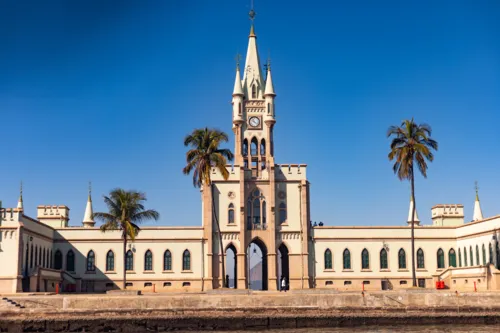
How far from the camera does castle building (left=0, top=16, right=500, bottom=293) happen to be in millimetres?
70188

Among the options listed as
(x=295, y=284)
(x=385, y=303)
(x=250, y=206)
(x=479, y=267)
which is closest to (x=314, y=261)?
(x=295, y=284)

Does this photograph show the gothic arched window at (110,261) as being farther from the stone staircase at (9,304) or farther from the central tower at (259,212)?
the stone staircase at (9,304)

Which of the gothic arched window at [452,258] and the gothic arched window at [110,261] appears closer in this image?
the gothic arched window at [110,261]

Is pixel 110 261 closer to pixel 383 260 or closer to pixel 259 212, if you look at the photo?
pixel 259 212

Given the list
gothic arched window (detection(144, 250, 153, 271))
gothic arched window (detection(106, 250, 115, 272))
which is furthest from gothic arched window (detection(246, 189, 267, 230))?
gothic arched window (detection(106, 250, 115, 272))

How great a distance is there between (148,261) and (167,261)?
5.87 ft

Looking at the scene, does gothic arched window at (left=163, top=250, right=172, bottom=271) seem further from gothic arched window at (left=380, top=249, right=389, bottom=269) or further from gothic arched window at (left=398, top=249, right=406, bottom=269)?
gothic arched window at (left=398, top=249, right=406, bottom=269)

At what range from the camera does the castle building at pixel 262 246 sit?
70188mm

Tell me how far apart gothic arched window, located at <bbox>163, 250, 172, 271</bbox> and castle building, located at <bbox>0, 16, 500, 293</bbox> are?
0.31ft

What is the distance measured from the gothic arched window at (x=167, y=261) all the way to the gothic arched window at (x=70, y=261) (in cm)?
854

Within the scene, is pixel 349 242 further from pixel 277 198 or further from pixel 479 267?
pixel 479 267

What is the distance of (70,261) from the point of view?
7088cm

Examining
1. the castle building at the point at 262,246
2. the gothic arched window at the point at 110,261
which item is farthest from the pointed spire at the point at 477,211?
the gothic arched window at the point at 110,261

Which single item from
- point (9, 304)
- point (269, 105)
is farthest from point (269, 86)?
point (9, 304)
